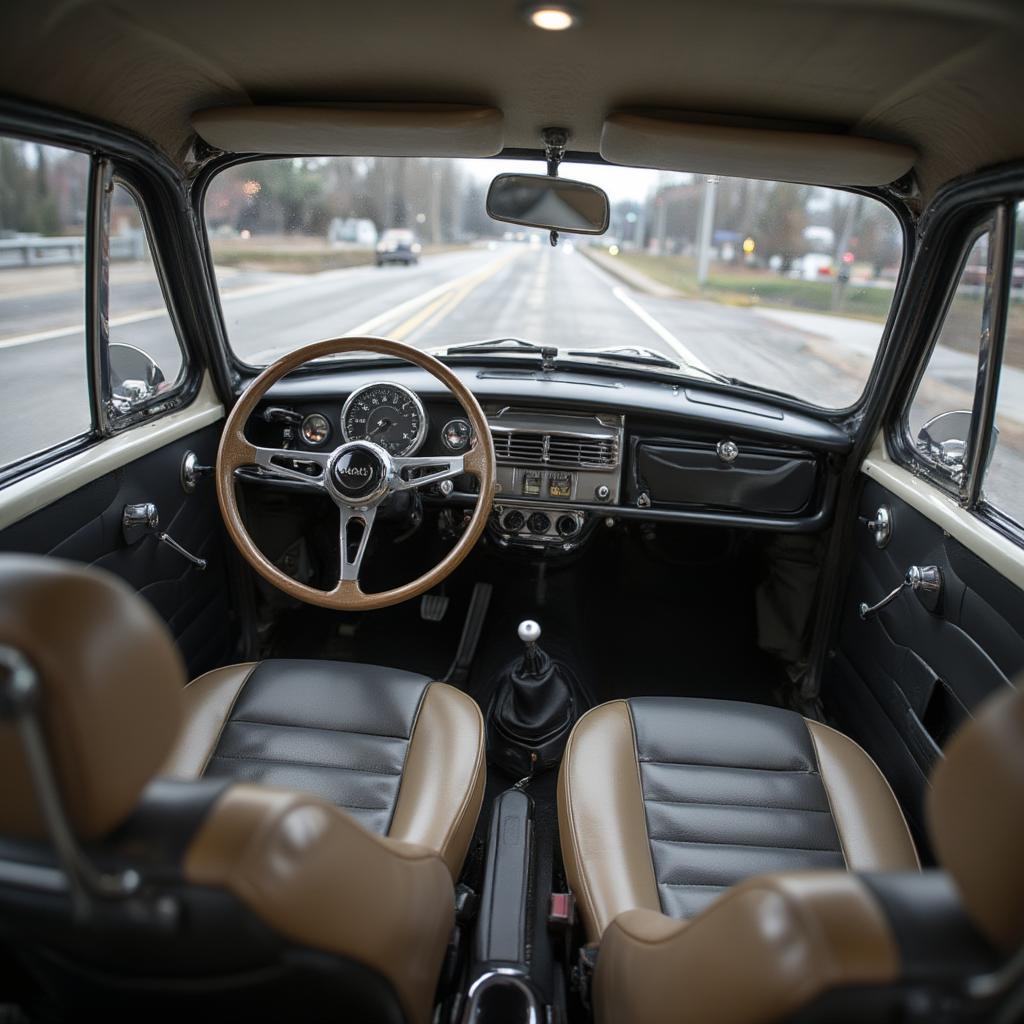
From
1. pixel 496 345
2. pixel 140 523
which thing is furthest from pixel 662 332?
pixel 140 523

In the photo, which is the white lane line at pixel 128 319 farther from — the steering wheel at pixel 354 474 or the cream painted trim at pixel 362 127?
the cream painted trim at pixel 362 127

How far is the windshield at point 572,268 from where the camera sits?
2.91 metres

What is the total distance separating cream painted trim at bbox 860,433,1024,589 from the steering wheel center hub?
1568 millimetres

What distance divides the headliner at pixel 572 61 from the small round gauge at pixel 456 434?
1049mm

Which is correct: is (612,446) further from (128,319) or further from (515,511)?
(128,319)

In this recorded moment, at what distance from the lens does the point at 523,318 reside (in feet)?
11.1

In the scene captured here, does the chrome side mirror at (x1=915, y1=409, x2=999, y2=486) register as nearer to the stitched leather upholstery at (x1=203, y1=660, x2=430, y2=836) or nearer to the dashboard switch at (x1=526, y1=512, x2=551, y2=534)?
the dashboard switch at (x1=526, y1=512, x2=551, y2=534)

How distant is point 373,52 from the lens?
6.64 feet

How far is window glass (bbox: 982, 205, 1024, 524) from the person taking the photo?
2.21 m

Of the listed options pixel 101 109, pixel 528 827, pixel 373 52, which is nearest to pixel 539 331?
pixel 373 52

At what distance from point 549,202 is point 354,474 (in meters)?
1.09

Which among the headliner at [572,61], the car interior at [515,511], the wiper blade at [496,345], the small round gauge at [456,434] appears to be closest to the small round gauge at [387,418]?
the car interior at [515,511]

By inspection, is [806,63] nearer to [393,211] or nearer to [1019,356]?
[1019,356]

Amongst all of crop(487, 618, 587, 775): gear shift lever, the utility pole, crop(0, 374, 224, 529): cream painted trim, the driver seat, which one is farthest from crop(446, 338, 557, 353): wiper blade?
the driver seat
